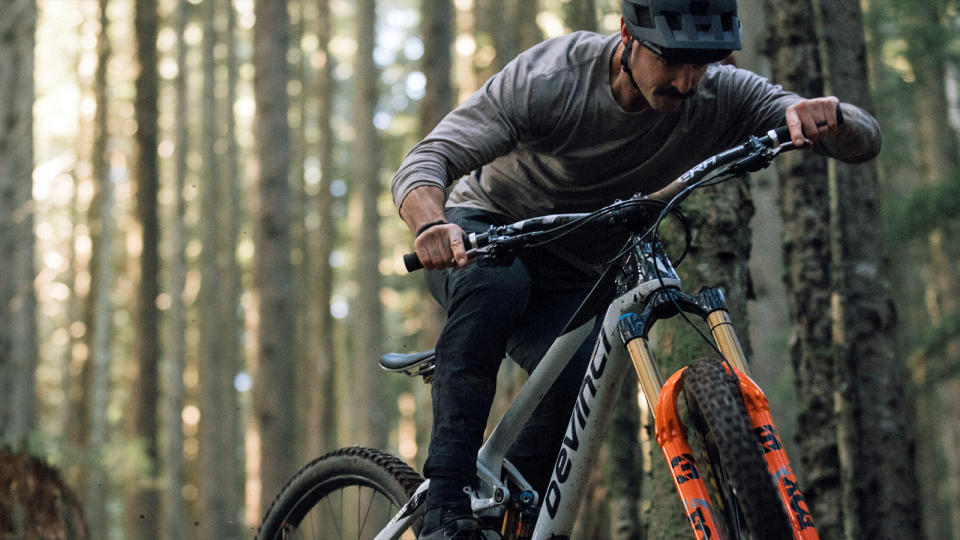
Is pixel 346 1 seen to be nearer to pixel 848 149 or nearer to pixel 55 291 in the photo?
pixel 55 291

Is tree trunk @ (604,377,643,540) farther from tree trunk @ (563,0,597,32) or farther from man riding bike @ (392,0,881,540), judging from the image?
tree trunk @ (563,0,597,32)

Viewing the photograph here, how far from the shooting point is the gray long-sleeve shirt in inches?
137

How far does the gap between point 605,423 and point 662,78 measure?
109 cm

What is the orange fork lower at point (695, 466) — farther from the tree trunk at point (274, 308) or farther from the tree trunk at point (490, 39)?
the tree trunk at point (490, 39)

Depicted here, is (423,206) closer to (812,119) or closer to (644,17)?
(644,17)

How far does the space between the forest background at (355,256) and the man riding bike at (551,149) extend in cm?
161

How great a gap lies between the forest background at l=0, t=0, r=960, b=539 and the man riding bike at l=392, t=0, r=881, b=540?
5.29 ft

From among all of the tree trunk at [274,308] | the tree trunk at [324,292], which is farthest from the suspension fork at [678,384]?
the tree trunk at [324,292]

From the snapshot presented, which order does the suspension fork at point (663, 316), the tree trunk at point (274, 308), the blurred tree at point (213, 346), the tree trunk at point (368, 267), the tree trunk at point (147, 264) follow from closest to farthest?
1. the suspension fork at point (663, 316)
2. the tree trunk at point (274, 308)
3. the tree trunk at point (368, 267)
4. the tree trunk at point (147, 264)
5. the blurred tree at point (213, 346)

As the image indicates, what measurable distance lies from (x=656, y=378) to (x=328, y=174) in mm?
21039

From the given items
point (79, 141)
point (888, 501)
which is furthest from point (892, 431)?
point (79, 141)

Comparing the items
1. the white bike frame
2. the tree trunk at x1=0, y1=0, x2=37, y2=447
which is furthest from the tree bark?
the white bike frame

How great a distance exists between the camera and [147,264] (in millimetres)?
16734

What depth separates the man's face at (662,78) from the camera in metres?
3.26
